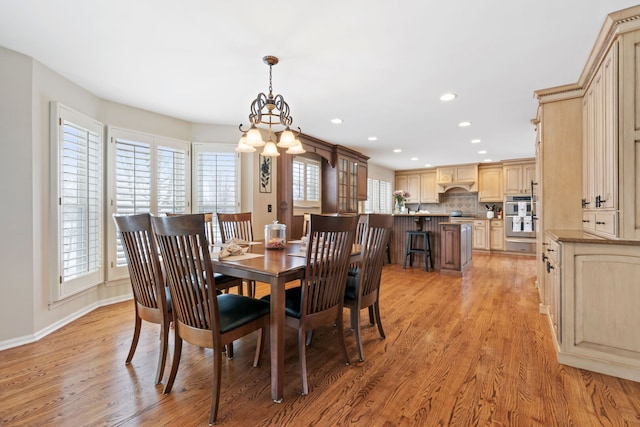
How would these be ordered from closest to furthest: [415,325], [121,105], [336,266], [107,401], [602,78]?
[107,401]
[336,266]
[602,78]
[415,325]
[121,105]

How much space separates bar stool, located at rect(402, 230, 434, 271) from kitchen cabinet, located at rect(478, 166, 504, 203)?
3.52 metres

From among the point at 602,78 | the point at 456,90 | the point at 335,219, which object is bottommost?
the point at 335,219

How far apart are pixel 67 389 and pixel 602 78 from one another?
421 cm

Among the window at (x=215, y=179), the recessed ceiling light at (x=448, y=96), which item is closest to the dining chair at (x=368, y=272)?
the recessed ceiling light at (x=448, y=96)

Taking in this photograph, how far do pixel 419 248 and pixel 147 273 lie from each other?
4.59 meters

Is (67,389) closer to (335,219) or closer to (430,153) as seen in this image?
(335,219)

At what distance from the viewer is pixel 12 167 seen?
2436 mm

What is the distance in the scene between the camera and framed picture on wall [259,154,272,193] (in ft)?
15.2

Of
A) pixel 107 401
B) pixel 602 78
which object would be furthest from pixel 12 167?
pixel 602 78

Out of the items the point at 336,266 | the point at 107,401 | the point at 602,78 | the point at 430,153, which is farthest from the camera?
the point at 430,153

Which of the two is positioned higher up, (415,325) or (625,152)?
(625,152)

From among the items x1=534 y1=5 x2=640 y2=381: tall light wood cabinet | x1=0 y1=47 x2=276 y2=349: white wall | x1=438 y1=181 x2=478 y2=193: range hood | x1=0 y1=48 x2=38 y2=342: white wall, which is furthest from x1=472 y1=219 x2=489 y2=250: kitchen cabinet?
x1=0 y1=48 x2=38 y2=342: white wall

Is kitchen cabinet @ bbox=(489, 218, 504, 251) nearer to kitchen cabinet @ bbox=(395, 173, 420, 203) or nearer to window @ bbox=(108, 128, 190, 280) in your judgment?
kitchen cabinet @ bbox=(395, 173, 420, 203)

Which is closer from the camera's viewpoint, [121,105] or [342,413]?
[342,413]
